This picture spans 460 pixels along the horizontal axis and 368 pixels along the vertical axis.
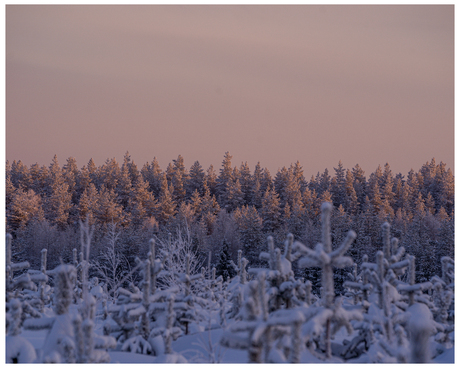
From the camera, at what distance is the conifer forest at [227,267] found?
9711 mm

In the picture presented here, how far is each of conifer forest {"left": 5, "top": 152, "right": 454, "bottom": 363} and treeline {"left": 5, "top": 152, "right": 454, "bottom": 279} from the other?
0.92ft

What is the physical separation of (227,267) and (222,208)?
42971 mm

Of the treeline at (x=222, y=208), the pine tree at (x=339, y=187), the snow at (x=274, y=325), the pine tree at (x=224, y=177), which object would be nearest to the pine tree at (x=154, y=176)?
the treeline at (x=222, y=208)

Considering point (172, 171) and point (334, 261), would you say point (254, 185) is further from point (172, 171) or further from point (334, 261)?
point (334, 261)

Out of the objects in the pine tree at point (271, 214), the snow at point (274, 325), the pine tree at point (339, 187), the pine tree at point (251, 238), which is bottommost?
the snow at point (274, 325)

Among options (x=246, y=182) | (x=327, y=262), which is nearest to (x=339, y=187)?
(x=246, y=182)

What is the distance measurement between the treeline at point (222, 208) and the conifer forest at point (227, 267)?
28 centimetres

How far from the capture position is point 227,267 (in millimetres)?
49188

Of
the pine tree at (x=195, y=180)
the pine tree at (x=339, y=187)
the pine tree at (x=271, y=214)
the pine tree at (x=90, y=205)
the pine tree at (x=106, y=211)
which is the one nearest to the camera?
the pine tree at (x=106, y=211)

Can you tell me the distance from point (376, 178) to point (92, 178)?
54.9 metres

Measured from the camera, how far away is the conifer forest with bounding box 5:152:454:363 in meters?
9.71

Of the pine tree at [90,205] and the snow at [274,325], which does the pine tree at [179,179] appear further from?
the snow at [274,325]

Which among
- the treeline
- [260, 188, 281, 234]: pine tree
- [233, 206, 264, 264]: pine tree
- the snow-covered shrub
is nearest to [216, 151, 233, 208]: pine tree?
the treeline

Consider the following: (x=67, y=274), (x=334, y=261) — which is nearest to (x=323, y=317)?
(x=334, y=261)
